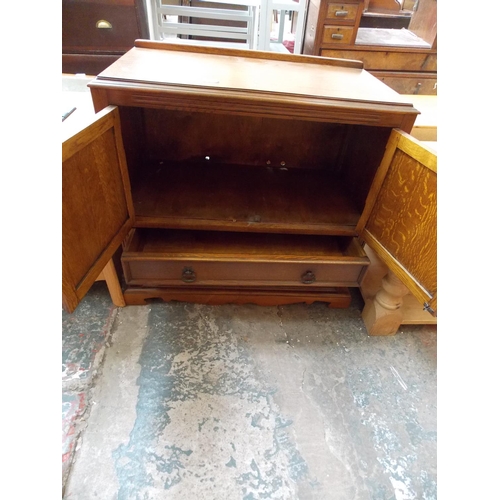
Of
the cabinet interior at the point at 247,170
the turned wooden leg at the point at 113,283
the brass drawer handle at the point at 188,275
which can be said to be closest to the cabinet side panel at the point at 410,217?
the cabinet interior at the point at 247,170

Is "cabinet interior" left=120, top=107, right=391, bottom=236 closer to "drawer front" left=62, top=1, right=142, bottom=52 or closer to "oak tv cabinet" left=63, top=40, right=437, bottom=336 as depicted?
"oak tv cabinet" left=63, top=40, right=437, bottom=336

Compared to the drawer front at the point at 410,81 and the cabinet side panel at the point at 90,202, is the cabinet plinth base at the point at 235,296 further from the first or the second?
the drawer front at the point at 410,81

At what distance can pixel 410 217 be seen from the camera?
778 mm

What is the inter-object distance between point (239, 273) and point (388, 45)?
1.78 m

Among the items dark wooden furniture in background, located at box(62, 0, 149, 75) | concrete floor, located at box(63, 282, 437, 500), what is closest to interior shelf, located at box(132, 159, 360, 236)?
concrete floor, located at box(63, 282, 437, 500)

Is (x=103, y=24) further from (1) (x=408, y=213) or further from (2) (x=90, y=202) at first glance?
(1) (x=408, y=213)

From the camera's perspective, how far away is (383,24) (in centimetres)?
247

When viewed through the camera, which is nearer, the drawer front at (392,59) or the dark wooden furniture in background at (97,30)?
the dark wooden furniture in background at (97,30)

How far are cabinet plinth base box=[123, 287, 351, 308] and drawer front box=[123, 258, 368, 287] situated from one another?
2.6 inches

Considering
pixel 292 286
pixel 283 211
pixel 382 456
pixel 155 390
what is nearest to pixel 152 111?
pixel 283 211

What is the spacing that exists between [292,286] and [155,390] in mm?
546

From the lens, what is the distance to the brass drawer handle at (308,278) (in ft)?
3.34

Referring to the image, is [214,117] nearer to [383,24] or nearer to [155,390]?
[155,390]

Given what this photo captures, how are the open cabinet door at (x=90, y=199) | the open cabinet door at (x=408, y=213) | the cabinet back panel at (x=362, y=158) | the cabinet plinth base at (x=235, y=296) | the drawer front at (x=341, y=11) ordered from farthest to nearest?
1. the drawer front at (x=341, y=11)
2. the cabinet plinth base at (x=235, y=296)
3. the cabinet back panel at (x=362, y=158)
4. the open cabinet door at (x=408, y=213)
5. the open cabinet door at (x=90, y=199)
